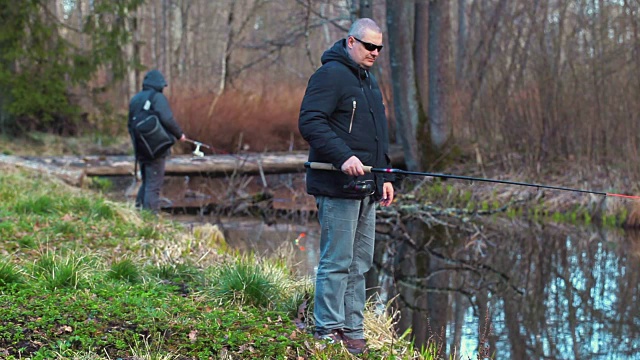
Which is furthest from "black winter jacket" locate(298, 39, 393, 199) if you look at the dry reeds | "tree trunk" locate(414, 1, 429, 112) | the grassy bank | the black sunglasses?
the dry reeds

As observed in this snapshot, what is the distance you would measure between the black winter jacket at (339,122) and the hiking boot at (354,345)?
0.89m

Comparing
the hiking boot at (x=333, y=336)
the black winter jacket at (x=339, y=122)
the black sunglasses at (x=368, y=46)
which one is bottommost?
the hiking boot at (x=333, y=336)

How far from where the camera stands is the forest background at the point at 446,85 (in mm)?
13781

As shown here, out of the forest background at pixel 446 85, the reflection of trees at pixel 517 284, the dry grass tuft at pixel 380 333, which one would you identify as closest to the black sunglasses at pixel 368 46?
the reflection of trees at pixel 517 284

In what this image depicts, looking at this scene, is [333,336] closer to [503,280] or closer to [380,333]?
[380,333]

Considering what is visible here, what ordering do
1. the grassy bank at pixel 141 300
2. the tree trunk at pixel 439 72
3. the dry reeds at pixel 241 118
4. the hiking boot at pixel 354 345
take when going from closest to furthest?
the grassy bank at pixel 141 300 → the hiking boot at pixel 354 345 → the tree trunk at pixel 439 72 → the dry reeds at pixel 241 118

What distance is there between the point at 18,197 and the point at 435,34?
8437mm

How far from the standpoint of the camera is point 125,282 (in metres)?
6.05

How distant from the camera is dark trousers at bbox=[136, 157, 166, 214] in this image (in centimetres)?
1013

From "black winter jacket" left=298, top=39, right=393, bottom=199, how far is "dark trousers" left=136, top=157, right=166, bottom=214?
218 inches

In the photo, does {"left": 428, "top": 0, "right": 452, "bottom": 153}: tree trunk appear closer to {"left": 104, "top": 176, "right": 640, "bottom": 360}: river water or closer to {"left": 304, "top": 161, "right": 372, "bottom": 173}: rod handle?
{"left": 104, "top": 176, "right": 640, "bottom": 360}: river water

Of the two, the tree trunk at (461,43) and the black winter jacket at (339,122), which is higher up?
the tree trunk at (461,43)

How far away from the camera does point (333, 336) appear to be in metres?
4.96

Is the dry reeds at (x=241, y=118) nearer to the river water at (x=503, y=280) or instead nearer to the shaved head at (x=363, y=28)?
the river water at (x=503, y=280)
